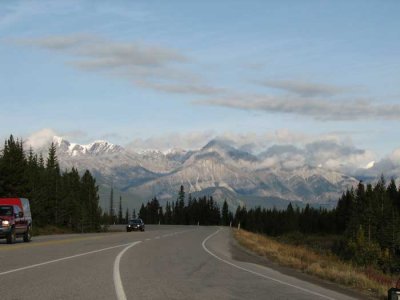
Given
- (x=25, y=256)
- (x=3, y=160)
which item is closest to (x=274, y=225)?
(x=3, y=160)

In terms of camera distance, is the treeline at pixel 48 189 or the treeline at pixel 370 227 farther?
the treeline at pixel 370 227

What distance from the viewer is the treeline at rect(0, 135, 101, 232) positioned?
61.8 m

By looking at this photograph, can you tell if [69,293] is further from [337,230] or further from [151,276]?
[337,230]

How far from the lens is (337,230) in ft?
552

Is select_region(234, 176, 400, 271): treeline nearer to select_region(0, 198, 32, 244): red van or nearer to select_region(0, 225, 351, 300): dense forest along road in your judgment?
select_region(0, 198, 32, 244): red van

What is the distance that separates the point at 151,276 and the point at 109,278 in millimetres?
1265

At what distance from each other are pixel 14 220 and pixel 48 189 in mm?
52097

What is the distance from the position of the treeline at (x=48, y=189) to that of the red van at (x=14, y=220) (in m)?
28.2

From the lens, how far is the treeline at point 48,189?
6184 centimetres

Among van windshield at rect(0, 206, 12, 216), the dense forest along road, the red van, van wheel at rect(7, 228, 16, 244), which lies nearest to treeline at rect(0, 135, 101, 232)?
the red van

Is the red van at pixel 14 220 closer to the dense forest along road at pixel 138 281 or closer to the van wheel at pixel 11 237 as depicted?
the van wheel at pixel 11 237

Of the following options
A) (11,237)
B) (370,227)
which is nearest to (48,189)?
(11,237)

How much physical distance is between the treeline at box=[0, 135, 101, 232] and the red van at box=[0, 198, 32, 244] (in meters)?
28.2

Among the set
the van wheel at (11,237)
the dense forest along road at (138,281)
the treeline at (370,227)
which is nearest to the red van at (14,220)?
the van wheel at (11,237)
